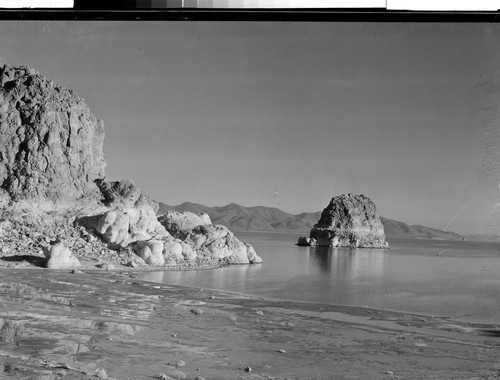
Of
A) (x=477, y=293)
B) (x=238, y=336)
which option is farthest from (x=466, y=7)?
(x=477, y=293)

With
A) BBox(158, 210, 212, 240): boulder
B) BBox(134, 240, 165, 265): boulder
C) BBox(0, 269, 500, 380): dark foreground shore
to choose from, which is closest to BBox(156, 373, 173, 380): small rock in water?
BBox(0, 269, 500, 380): dark foreground shore

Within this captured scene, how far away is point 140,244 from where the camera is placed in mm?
7172

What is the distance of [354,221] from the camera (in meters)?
7.46

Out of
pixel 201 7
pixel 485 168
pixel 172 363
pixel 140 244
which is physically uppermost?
pixel 201 7

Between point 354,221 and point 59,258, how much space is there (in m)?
3.73

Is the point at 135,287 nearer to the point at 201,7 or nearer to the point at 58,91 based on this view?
the point at 58,91

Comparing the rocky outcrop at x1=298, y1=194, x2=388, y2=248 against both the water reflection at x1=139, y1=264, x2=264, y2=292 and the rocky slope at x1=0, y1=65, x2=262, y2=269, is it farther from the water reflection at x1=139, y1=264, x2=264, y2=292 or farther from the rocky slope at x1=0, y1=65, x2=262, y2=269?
the rocky slope at x1=0, y1=65, x2=262, y2=269

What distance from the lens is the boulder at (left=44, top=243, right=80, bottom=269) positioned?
243 inches

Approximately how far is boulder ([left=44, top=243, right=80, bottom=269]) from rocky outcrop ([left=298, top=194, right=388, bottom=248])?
260 centimetres

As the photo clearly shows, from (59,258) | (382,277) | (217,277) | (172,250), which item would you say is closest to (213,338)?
(217,277)

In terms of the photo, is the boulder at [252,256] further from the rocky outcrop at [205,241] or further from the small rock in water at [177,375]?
the small rock in water at [177,375]

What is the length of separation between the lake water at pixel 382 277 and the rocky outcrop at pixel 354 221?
7.3 inches

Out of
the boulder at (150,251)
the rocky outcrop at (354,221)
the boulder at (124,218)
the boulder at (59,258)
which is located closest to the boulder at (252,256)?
the rocky outcrop at (354,221)

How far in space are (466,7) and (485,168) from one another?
1732 millimetres
